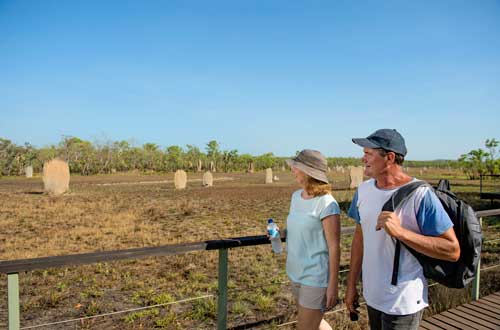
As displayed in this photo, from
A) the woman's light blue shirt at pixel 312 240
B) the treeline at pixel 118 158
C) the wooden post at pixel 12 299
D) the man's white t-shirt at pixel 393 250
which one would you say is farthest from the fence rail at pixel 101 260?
the treeline at pixel 118 158

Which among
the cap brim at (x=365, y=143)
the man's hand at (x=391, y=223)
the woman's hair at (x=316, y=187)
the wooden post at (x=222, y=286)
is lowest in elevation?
the wooden post at (x=222, y=286)

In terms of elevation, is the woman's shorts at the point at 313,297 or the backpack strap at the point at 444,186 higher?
the backpack strap at the point at 444,186

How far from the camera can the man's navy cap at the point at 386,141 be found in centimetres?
180

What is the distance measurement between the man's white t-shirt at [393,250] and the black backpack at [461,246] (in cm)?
5

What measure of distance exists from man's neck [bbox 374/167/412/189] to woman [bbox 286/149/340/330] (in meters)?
0.29

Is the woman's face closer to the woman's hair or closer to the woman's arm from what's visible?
the woman's hair

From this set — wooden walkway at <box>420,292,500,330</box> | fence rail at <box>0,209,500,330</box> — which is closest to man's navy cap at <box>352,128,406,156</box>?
fence rail at <box>0,209,500,330</box>

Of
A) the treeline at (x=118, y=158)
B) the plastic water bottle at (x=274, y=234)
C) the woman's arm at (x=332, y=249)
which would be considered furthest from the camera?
the treeline at (x=118, y=158)

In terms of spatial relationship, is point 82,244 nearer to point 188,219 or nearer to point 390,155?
point 188,219

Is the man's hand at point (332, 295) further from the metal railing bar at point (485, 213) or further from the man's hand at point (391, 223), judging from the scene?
the metal railing bar at point (485, 213)

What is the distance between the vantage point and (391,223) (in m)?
1.62

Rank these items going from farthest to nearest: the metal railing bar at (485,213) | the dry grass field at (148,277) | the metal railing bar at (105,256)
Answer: the dry grass field at (148,277) → the metal railing bar at (485,213) → the metal railing bar at (105,256)

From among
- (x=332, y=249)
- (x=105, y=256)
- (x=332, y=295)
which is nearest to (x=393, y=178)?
(x=332, y=249)

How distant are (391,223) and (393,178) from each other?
12.2 inches
